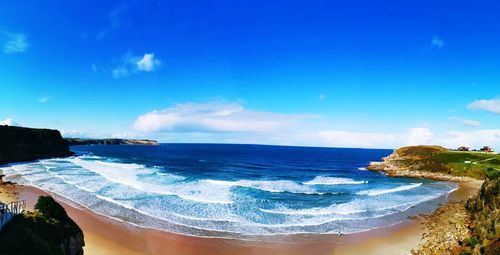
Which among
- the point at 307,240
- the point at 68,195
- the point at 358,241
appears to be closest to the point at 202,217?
the point at 307,240

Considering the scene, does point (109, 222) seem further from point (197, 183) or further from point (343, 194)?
point (343, 194)

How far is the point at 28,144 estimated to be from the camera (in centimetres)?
9188

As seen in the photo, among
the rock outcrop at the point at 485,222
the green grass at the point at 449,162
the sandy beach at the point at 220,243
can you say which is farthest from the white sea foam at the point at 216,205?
the green grass at the point at 449,162

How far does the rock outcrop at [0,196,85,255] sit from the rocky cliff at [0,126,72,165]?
7545 cm

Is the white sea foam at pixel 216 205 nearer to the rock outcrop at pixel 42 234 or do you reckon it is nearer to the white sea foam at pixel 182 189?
the white sea foam at pixel 182 189

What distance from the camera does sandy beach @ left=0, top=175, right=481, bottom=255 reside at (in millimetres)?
23422

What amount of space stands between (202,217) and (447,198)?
33.4m

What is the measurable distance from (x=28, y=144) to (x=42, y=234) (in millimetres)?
90889

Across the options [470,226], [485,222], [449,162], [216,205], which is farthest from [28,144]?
[449,162]

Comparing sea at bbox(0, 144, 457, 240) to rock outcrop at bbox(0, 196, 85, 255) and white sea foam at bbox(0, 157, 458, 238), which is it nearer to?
white sea foam at bbox(0, 157, 458, 238)

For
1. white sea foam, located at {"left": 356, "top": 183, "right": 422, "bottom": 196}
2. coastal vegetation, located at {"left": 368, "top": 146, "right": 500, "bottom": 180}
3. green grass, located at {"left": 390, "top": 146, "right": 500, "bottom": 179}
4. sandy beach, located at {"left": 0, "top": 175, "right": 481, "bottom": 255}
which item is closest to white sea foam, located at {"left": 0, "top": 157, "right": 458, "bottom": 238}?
white sea foam, located at {"left": 356, "top": 183, "right": 422, "bottom": 196}

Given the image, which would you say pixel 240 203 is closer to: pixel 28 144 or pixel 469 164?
pixel 469 164

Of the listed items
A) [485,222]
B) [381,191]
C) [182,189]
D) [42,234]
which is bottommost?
[381,191]

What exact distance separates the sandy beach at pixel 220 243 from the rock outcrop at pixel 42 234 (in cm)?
569
